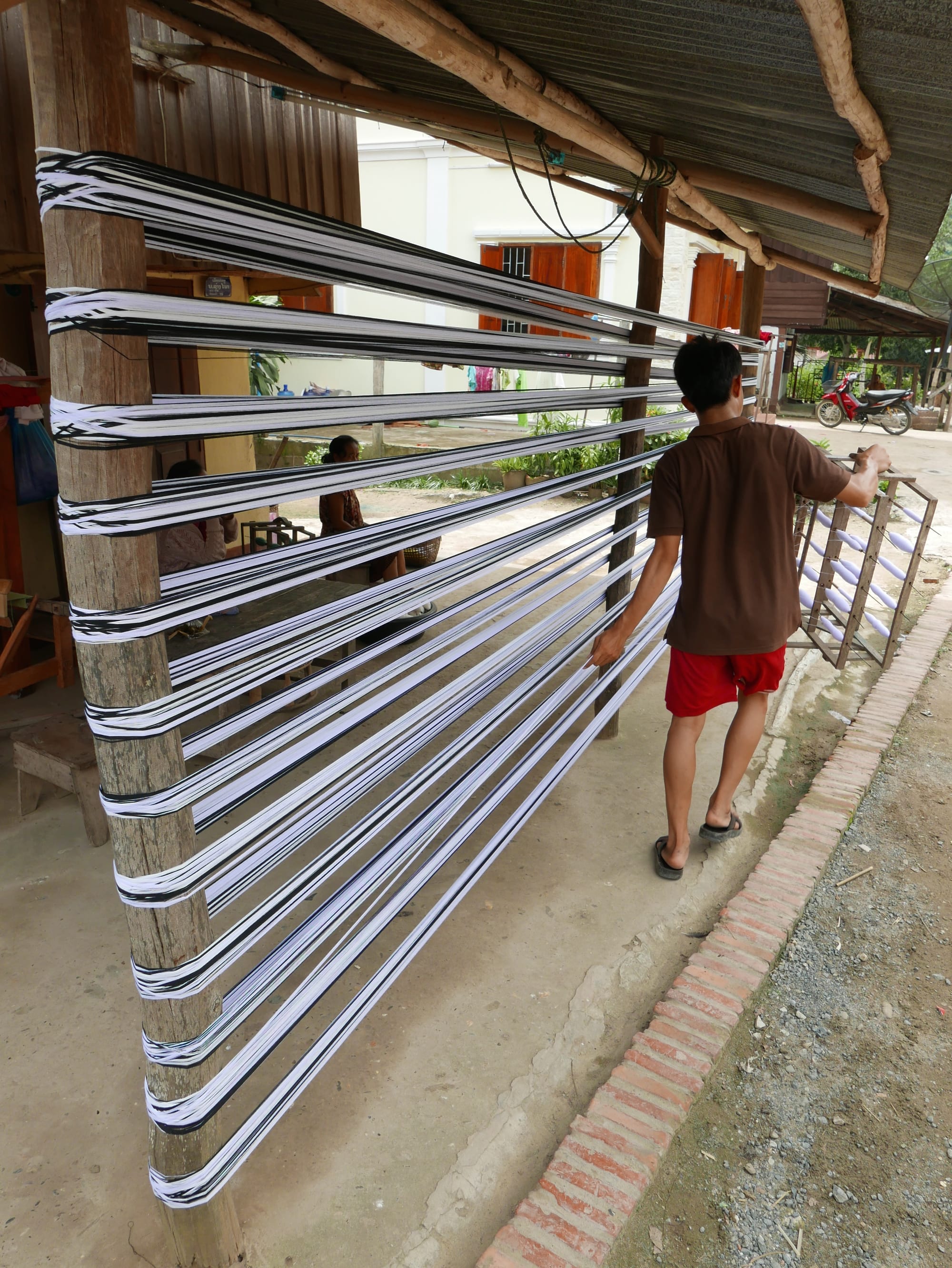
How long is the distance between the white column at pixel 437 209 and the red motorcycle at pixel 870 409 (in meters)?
7.97

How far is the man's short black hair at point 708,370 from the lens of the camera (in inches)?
102

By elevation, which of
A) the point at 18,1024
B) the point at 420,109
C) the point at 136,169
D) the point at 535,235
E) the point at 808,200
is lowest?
the point at 18,1024

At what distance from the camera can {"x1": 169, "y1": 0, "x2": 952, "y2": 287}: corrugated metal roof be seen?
1.78 m

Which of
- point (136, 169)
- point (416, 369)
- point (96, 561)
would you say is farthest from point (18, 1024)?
point (416, 369)

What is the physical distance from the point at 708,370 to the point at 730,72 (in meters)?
0.76

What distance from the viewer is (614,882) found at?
2.99 meters

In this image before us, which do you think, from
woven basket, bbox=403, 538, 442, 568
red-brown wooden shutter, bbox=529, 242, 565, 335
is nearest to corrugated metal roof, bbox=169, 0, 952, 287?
woven basket, bbox=403, 538, 442, 568

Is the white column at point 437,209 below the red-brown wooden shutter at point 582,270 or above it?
above

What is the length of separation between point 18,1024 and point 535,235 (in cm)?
1355

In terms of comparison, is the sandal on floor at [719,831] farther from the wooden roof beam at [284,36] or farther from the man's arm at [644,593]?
the wooden roof beam at [284,36]

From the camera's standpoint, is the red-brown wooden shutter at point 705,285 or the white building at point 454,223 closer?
the red-brown wooden shutter at point 705,285

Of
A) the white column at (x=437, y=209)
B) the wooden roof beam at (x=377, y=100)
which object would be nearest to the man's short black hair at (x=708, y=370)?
the wooden roof beam at (x=377, y=100)

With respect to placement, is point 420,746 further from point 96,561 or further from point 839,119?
point 839,119

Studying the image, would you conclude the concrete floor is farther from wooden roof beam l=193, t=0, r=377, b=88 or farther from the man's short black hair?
wooden roof beam l=193, t=0, r=377, b=88
